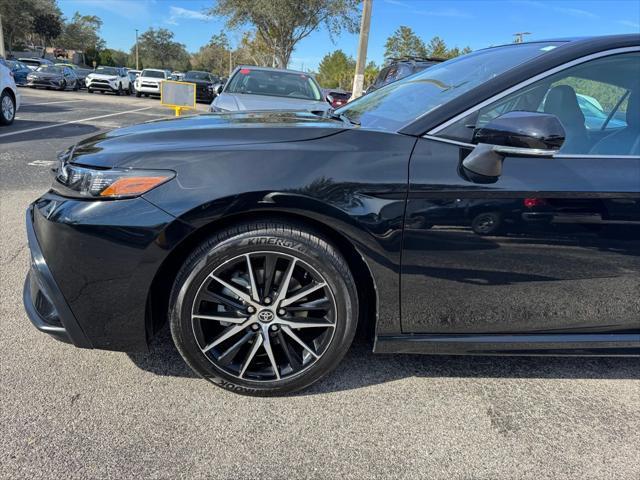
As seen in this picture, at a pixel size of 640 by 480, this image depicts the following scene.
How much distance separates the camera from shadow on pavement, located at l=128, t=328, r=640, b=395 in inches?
93.4

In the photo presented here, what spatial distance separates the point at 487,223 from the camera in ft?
→ 6.54

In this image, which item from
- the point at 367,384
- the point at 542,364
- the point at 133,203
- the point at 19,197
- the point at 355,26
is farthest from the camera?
the point at 355,26

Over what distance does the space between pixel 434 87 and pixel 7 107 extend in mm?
9823

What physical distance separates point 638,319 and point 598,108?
1065 mm

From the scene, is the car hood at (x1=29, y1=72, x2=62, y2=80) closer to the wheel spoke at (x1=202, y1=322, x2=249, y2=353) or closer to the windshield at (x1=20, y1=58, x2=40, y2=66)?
the windshield at (x1=20, y1=58, x2=40, y2=66)

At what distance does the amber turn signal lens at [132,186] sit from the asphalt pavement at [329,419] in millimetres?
922

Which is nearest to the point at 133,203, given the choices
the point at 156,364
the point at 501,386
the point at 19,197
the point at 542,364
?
the point at 156,364

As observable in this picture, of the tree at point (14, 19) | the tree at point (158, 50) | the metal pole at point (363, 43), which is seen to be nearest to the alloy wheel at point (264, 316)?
the metal pole at point (363, 43)

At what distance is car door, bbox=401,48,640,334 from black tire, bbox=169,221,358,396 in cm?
28

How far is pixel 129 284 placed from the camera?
200 centimetres

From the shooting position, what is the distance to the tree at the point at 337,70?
5296 centimetres

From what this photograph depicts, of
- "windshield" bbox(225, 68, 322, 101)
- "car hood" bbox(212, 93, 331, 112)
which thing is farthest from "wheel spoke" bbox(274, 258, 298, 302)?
"windshield" bbox(225, 68, 322, 101)

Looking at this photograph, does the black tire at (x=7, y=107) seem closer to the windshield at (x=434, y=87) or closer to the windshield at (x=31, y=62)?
the windshield at (x=434, y=87)

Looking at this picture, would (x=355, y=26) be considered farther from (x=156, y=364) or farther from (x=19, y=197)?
(x=156, y=364)
